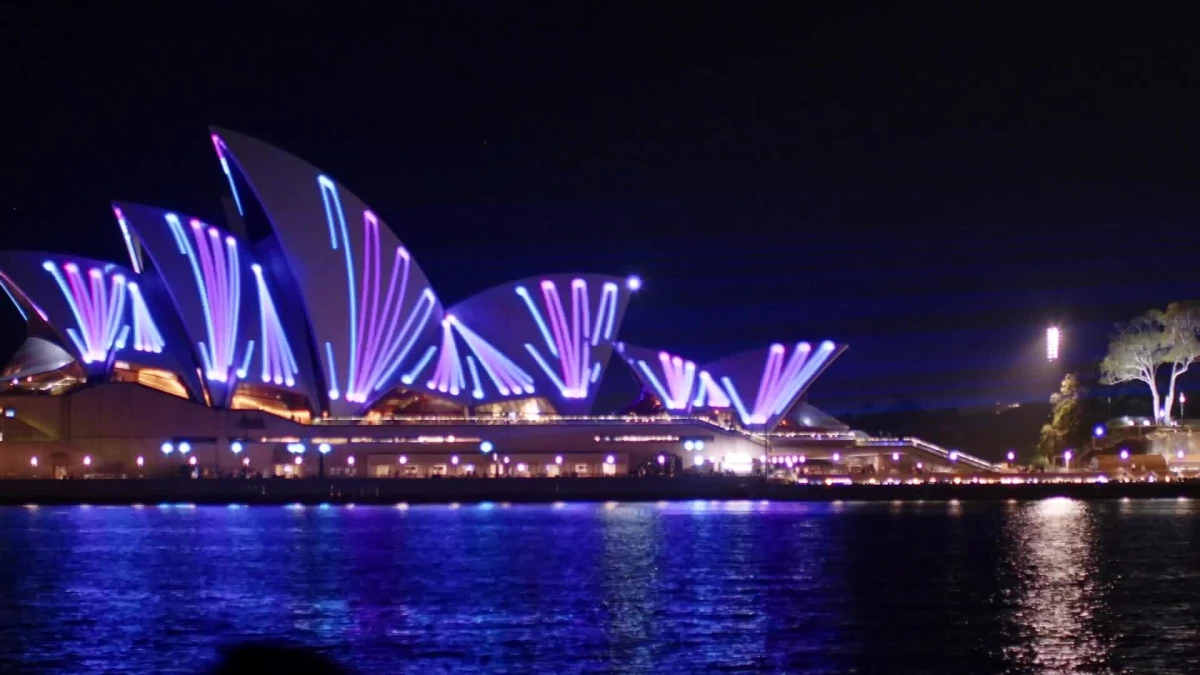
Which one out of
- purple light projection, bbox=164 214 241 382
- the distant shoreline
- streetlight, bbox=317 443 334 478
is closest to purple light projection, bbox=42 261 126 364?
purple light projection, bbox=164 214 241 382

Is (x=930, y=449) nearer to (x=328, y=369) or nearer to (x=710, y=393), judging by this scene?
(x=710, y=393)

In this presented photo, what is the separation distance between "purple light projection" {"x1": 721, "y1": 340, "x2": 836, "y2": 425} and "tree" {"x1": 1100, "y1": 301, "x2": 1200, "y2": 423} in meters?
12.8

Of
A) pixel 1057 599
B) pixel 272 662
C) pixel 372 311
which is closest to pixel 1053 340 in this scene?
pixel 372 311

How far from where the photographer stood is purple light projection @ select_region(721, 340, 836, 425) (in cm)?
6456

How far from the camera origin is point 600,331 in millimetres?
59688

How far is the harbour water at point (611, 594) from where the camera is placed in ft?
66.8

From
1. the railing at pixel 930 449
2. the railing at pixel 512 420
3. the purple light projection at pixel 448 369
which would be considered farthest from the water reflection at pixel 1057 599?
the purple light projection at pixel 448 369

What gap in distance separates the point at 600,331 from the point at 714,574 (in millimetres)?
30781

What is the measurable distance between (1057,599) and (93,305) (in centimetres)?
3701

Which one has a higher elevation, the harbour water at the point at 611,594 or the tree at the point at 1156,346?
the tree at the point at 1156,346

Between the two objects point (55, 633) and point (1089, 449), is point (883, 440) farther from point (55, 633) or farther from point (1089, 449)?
point (55, 633)

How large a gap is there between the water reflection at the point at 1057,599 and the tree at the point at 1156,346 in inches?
970

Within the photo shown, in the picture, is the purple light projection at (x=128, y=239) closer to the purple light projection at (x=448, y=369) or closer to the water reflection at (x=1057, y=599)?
the purple light projection at (x=448, y=369)

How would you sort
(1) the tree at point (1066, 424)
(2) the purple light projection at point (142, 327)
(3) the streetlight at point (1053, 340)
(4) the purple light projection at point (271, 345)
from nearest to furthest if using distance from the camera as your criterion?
(2) the purple light projection at point (142, 327) < (4) the purple light projection at point (271, 345) < (1) the tree at point (1066, 424) < (3) the streetlight at point (1053, 340)
